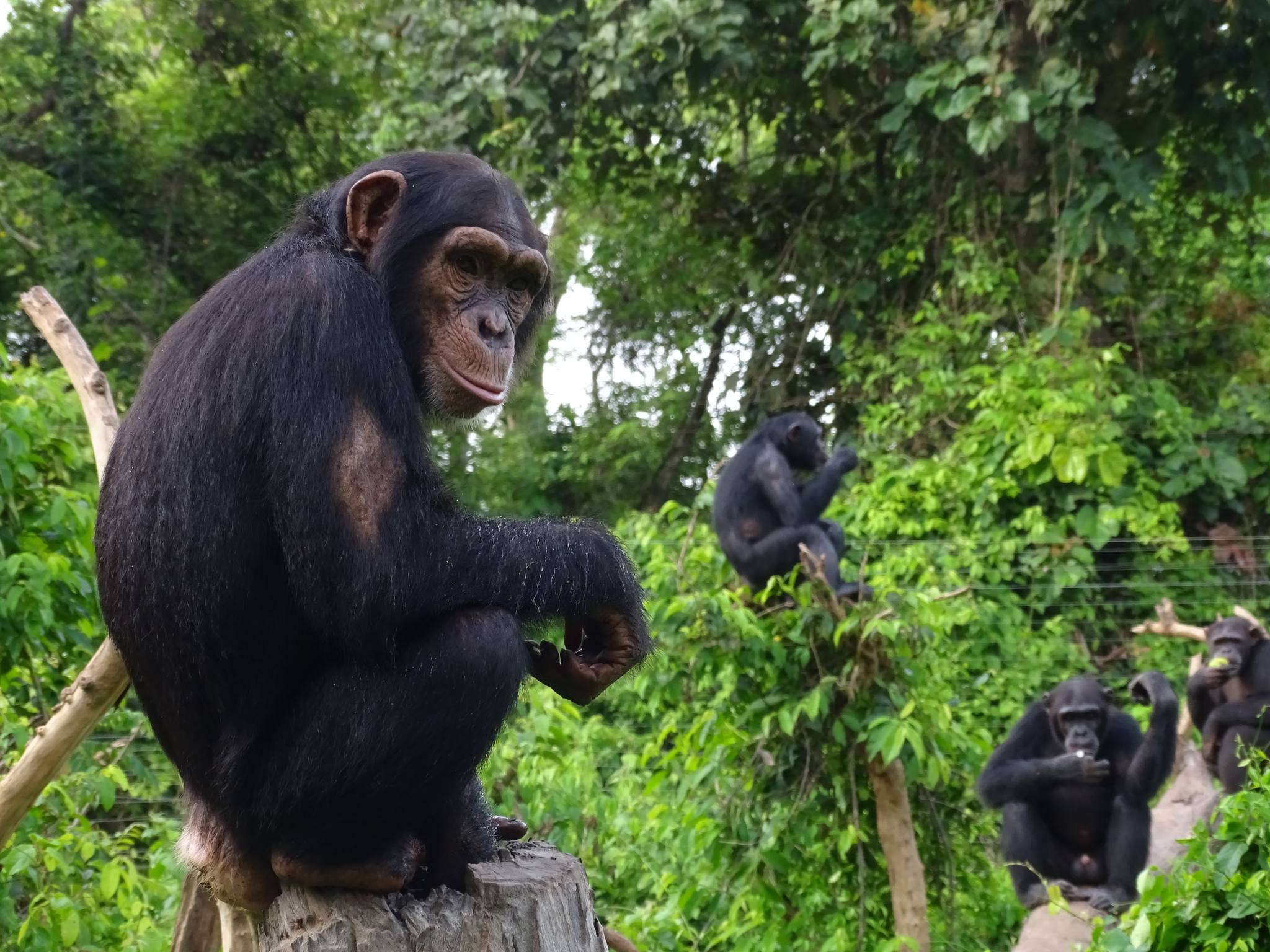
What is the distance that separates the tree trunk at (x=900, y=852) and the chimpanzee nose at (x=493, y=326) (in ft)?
10.4

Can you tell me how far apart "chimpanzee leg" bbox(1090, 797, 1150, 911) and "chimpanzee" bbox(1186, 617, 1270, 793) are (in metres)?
0.79

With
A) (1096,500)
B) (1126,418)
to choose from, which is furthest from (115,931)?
(1126,418)

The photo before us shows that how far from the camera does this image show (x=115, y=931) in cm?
411

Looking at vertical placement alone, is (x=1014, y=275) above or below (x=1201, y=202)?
below

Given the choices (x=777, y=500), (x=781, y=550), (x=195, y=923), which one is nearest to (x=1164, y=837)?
(x=781, y=550)

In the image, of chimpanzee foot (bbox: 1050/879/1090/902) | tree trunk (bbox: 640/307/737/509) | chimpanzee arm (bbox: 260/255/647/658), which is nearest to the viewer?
chimpanzee arm (bbox: 260/255/647/658)

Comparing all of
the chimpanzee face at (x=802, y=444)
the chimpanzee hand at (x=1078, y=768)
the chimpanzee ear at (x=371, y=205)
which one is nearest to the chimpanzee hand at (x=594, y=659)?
the chimpanzee ear at (x=371, y=205)

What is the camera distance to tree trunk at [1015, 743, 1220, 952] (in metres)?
5.53

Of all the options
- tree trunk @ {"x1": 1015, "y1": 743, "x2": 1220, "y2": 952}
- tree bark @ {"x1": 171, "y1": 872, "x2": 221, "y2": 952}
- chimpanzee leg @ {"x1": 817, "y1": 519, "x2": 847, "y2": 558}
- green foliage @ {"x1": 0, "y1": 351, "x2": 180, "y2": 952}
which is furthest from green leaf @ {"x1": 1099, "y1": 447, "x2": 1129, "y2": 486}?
tree bark @ {"x1": 171, "y1": 872, "x2": 221, "y2": 952}

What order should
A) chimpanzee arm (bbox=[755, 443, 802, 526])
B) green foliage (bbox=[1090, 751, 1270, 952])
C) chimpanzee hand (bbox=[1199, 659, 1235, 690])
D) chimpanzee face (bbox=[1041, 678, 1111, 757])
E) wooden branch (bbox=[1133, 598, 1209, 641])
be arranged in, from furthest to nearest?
chimpanzee arm (bbox=[755, 443, 802, 526])
wooden branch (bbox=[1133, 598, 1209, 641])
chimpanzee hand (bbox=[1199, 659, 1235, 690])
chimpanzee face (bbox=[1041, 678, 1111, 757])
green foliage (bbox=[1090, 751, 1270, 952])

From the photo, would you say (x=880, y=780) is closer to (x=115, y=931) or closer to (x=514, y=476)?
(x=115, y=931)

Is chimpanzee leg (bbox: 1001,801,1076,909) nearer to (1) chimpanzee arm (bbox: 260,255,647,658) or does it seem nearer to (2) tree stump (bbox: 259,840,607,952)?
(2) tree stump (bbox: 259,840,607,952)

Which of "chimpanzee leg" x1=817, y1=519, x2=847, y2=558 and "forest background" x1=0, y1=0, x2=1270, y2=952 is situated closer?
"forest background" x1=0, y1=0, x2=1270, y2=952

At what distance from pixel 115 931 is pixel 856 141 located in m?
8.88
